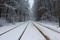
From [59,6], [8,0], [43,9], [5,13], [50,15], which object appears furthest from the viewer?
[43,9]

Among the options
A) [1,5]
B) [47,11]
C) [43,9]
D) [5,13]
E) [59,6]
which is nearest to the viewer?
[59,6]

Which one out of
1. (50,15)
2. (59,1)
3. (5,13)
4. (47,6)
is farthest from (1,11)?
(47,6)

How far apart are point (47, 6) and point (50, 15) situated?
5727 millimetres

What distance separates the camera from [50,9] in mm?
45125

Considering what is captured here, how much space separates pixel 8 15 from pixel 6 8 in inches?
63.3

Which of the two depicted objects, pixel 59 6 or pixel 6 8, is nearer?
pixel 59 6

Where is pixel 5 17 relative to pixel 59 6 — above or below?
below

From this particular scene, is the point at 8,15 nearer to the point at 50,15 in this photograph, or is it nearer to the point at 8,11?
the point at 8,11

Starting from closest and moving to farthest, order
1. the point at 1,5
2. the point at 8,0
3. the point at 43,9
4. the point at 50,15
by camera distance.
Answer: the point at 1,5, the point at 8,0, the point at 50,15, the point at 43,9

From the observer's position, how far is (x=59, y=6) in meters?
19.9

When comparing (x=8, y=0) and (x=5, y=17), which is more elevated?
(x=8, y=0)

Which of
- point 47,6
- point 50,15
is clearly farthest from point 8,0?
point 47,6

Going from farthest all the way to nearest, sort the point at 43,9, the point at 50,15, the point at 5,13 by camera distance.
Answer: the point at 43,9, the point at 50,15, the point at 5,13

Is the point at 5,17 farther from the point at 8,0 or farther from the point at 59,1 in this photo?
the point at 59,1
